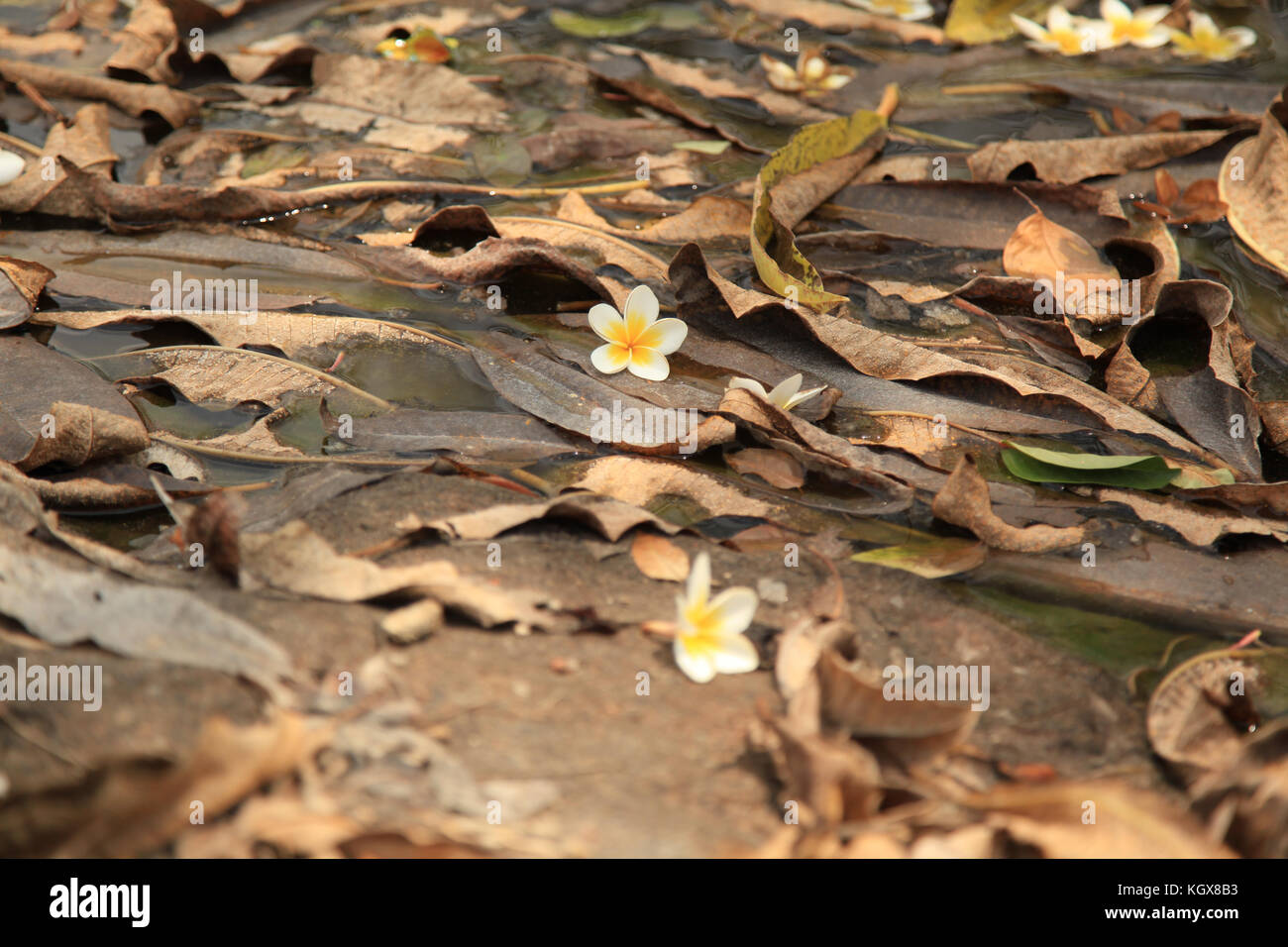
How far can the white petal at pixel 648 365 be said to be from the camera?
288 cm

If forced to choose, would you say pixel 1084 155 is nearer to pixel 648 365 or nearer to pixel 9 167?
pixel 648 365

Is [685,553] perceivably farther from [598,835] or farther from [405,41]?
[405,41]

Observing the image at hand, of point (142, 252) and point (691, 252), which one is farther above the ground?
point (691, 252)

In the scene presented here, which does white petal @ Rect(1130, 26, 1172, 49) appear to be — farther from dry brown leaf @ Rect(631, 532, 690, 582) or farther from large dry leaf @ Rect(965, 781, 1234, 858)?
large dry leaf @ Rect(965, 781, 1234, 858)

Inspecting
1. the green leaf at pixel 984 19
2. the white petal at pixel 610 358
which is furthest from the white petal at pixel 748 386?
the green leaf at pixel 984 19

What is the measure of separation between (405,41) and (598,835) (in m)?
4.07

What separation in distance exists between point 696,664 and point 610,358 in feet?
3.88

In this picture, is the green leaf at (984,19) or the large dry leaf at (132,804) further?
the green leaf at (984,19)

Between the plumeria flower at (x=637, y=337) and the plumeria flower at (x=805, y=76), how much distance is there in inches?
79.4

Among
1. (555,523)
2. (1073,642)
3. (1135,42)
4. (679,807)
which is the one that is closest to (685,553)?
(555,523)

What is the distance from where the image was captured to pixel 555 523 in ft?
7.68

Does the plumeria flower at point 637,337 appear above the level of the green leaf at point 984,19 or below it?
below
